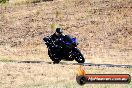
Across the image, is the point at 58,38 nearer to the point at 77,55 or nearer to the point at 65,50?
the point at 65,50

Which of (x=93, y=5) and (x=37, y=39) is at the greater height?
(x=93, y=5)

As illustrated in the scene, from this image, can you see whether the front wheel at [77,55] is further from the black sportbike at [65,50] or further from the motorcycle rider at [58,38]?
the motorcycle rider at [58,38]

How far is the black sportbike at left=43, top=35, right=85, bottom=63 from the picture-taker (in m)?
20.6

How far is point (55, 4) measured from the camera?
5225cm

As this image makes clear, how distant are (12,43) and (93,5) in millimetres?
11118

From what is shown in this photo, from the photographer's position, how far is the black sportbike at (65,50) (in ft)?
67.7

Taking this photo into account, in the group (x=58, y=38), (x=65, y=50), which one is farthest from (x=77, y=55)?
(x=58, y=38)

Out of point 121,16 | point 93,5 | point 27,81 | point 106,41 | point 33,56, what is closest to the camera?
point 27,81

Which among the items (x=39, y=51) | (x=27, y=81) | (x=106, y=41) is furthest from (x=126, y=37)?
(x=27, y=81)

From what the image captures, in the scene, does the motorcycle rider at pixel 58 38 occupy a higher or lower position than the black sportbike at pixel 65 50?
higher

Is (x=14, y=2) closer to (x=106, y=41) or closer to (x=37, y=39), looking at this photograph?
(x=37, y=39)

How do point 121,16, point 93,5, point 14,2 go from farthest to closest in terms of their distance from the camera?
point 14,2 → point 93,5 → point 121,16

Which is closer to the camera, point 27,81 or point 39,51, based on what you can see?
point 27,81

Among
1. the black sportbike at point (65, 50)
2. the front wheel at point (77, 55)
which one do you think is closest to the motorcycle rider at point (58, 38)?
the black sportbike at point (65, 50)
